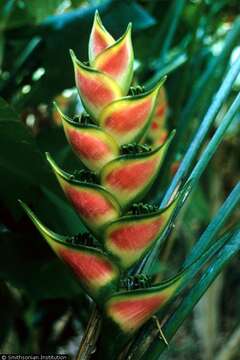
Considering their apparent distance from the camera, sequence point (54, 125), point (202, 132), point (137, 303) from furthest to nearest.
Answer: point (54, 125), point (202, 132), point (137, 303)

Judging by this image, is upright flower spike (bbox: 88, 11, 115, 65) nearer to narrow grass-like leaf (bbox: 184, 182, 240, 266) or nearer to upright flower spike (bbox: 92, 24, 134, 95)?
upright flower spike (bbox: 92, 24, 134, 95)

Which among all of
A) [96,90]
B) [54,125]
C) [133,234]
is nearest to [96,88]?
[96,90]

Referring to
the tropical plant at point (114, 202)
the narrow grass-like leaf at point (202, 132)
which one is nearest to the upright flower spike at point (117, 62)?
the tropical plant at point (114, 202)

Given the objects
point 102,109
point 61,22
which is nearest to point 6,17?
point 61,22

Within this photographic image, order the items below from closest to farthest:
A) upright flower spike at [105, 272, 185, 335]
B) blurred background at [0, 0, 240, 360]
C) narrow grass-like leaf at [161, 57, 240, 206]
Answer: upright flower spike at [105, 272, 185, 335], narrow grass-like leaf at [161, 57, 240, 206], blurred background at [0, 0, 240, 360]

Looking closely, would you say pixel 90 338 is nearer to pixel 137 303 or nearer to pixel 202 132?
pixel 137 303

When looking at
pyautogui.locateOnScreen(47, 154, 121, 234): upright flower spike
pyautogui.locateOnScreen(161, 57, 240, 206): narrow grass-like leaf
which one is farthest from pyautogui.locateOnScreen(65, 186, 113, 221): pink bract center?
pyautogui.locateOnScreen(161, 57, 240, 206): narrow grass-like leaf

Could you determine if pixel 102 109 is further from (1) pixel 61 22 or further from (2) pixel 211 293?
(2) pixel 211 293
